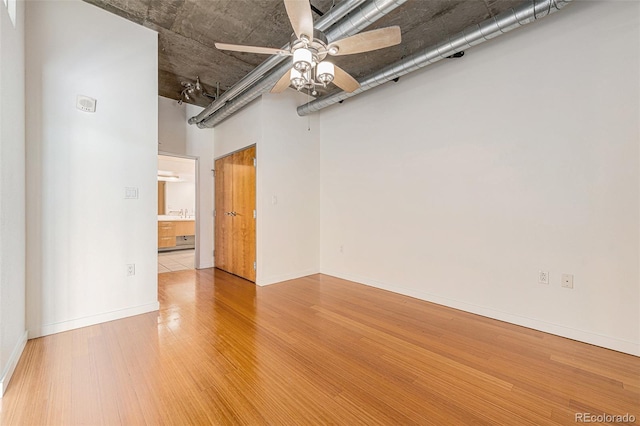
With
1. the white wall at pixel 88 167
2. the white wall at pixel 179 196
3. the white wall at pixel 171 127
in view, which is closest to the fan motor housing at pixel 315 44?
the white wall at pixel 88 167

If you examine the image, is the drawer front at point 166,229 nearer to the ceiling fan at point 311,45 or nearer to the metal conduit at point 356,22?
the metal conduit at point 356,22

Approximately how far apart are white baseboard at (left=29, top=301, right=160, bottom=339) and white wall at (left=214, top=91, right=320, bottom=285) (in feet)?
4.89

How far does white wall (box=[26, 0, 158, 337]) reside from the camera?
2408mm

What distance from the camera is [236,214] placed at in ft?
15.2

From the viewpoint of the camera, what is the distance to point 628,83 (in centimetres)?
214

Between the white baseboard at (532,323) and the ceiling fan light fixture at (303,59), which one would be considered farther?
the white baseboard at (532,323)

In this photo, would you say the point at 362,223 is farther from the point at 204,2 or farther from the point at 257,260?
the point at 204,2

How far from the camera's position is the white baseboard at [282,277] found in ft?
13.1

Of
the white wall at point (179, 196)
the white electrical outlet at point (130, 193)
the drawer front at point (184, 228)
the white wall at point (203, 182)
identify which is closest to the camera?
the white electrical outlet at point (130, 193)

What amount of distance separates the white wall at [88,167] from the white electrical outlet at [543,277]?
4.02 m

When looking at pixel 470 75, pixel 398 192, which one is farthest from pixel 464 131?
pixel 398 192

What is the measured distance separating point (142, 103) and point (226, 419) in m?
3.12

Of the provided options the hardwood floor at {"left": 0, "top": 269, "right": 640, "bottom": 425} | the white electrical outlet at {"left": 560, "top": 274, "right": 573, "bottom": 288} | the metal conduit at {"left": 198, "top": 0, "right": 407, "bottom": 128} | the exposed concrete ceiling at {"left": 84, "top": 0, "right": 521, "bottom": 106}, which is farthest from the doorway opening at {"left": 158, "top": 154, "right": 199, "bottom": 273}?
the white electrical outlet at {"left": 560, "top": 274, "right": 573, "bottom": 288}

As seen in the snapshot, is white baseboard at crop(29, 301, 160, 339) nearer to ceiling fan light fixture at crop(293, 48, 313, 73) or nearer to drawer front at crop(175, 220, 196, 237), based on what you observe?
ceiling fan light fixture at crop(293, 48, 313, 73)
